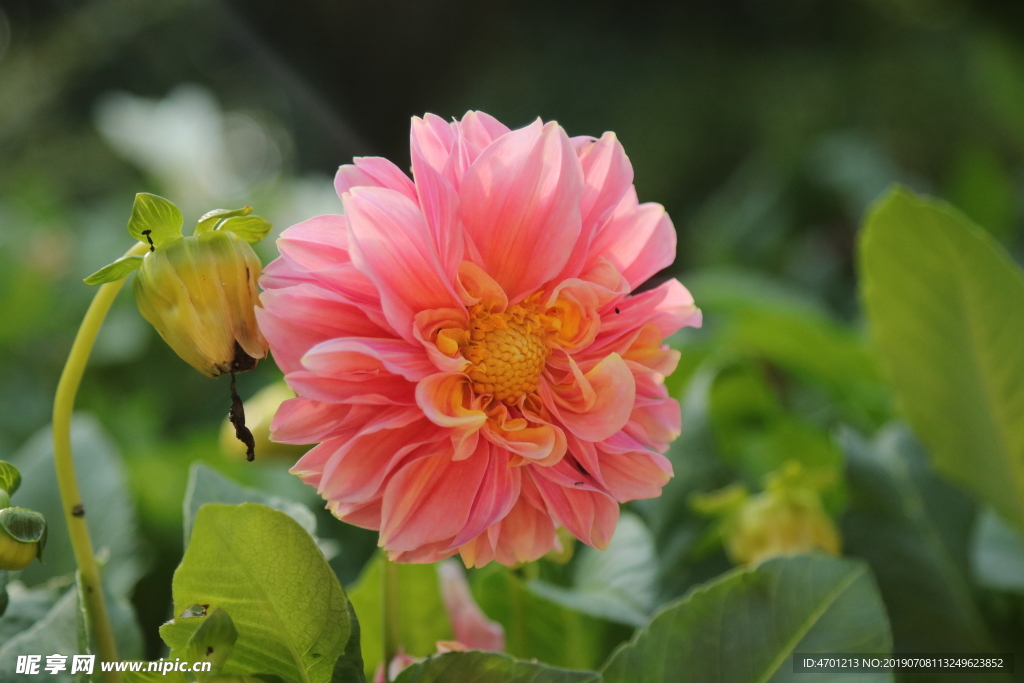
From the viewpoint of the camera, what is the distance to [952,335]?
1.39 feet

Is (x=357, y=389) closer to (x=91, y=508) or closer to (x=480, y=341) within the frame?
(x=480, y=341)

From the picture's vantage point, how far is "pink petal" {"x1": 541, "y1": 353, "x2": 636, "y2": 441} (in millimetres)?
229

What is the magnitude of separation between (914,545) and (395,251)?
0.37m

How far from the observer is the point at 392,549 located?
224 mm

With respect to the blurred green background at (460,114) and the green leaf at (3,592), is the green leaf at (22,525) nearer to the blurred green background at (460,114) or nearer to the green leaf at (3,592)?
the green leaf at (3,592)

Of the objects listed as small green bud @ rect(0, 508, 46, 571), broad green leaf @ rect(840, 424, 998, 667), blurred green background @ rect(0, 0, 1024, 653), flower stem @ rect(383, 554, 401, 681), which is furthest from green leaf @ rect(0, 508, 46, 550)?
broad green leaf @ rect(840, 424, 998, 667)

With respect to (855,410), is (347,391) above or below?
above

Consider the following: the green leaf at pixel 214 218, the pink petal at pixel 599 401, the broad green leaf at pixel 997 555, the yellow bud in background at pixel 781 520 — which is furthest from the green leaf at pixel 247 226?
the broad green leaf at pixel 997 555

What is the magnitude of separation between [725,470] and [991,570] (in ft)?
0.51

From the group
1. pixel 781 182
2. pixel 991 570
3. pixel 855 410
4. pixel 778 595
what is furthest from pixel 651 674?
pixel 781 182

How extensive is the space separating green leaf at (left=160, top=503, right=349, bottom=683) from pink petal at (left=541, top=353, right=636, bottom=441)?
87 mm

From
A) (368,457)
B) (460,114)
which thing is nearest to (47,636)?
(368,457)

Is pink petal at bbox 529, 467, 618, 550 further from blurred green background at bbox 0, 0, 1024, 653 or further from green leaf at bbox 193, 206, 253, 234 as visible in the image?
blurred green background at bbox 0, 0, 1024, 653

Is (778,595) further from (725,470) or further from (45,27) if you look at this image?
(45,27)
